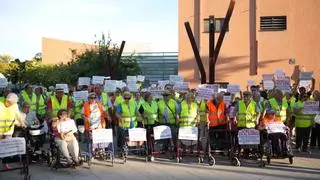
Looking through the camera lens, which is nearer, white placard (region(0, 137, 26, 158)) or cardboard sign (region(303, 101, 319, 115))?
white placard (region(0, 137, 26, 158))

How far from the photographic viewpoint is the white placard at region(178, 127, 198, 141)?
13.2 m

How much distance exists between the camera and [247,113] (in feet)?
43.2

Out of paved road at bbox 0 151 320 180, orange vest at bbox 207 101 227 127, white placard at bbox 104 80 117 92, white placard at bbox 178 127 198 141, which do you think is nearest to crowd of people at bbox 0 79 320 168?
orange vest at bbox 207 101 227 127

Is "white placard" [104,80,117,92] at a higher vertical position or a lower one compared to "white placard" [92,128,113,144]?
higher

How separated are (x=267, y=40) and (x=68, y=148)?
17770mm

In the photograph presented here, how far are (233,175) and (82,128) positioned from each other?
498cm

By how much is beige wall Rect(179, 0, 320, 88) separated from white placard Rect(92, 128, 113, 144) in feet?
51.5

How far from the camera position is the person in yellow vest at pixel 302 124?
1483cm

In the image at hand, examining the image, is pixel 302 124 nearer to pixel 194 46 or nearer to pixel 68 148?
pixel 194 46

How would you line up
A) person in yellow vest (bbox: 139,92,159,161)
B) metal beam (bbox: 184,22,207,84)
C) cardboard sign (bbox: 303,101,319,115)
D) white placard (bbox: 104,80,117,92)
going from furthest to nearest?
metal beam (bbox: 184,22,207,84), white placard (bbox: 104,80,117,92), cardboard sign (bbox: 303,101,319,115), person in yellow vest (bbox: 139,92,159,161)

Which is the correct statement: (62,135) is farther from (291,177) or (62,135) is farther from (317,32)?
(317,32)

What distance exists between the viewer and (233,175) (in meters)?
11.5

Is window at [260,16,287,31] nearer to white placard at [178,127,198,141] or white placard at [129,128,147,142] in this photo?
white placard at [178,127,198,141]

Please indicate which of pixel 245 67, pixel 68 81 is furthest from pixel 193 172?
pixel 68 81
